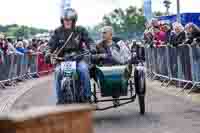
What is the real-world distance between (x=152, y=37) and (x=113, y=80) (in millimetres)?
12704

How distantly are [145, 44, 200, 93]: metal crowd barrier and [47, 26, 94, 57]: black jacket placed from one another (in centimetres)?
523

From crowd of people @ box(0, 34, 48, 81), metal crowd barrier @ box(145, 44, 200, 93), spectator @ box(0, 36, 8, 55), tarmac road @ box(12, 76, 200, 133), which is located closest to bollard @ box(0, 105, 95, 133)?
tarmac road @ box(12, 76, 200, 133)

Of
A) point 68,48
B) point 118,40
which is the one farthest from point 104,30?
point 68,48

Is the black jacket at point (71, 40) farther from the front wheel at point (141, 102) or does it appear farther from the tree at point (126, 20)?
the tree at point (126, 20)

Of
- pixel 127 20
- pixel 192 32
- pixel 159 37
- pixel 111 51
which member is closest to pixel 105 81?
pixel 111 51

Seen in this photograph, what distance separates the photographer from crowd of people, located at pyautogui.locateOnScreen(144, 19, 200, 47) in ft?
53.9

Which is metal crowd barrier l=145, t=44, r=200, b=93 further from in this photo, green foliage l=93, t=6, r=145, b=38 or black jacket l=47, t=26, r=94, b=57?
green foliage l=93, t=6, r=145, b=38

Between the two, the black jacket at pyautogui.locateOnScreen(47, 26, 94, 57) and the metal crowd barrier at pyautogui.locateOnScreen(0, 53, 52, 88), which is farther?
the metal crowd barrier at pyautogui.locateOnScreen(0, 53, 52, 88)

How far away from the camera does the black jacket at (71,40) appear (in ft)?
34.0

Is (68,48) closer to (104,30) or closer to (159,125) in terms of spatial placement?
(104,30)

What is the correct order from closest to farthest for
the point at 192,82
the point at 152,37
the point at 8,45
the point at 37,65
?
the point at 192,82 < the point at 152,37 < the point at 8,45 < the point at 37,65

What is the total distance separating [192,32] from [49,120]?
1365 cm

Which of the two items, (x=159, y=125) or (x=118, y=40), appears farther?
(x=118, y=40)

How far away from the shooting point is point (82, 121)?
3297 mm
